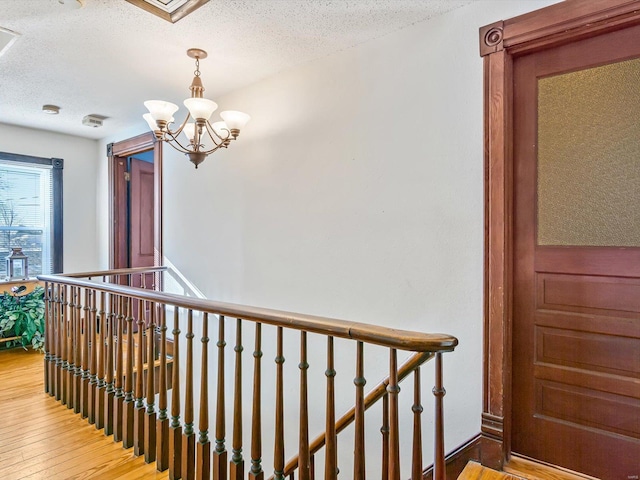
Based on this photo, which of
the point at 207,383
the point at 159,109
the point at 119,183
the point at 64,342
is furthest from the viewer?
the point at 119,183

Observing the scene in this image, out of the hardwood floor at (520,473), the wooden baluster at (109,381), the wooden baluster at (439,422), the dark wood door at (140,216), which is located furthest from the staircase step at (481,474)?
the dark wood door at (140,216)

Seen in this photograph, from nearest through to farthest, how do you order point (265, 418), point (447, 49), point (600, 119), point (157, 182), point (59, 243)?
point (600, 119), point (447, 49), point (265, 418), point (157, 182), point (59, 243)

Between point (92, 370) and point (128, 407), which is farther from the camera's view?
point (92, 370)

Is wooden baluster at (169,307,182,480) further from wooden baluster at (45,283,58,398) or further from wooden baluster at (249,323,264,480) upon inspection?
wooden baluster at (45,283,58,398)

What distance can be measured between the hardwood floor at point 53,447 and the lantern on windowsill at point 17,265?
182 cm

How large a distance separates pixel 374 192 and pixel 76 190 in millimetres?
4193

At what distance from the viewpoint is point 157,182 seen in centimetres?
395

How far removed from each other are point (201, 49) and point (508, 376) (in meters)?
2.65

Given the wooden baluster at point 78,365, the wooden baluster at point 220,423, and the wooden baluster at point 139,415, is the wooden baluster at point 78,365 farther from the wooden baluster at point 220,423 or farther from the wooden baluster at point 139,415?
the wooden baluster at point 220,423

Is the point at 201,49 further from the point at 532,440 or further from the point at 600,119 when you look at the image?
the point at 532,440

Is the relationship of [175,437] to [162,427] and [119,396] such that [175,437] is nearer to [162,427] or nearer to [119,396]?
[162,427]

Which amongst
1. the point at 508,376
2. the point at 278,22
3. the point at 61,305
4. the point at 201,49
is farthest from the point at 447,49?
the point at 61,305

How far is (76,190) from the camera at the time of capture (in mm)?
4746

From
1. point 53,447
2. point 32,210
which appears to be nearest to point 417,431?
point 53,447
